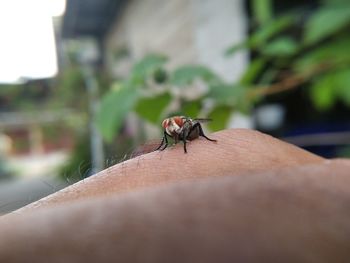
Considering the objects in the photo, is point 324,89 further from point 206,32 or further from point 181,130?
point 206,32

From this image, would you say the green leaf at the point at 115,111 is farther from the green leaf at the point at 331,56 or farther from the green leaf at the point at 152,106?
the green leaf at the point at 331,56

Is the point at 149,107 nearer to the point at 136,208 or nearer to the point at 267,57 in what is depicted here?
the point at 267,57

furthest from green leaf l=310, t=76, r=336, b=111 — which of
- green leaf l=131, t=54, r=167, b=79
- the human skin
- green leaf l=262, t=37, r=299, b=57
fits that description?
the human skin

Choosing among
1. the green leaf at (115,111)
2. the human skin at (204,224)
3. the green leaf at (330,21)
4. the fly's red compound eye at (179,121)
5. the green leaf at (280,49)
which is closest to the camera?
the human skin at (204,224)

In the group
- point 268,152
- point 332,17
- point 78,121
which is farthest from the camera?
point 78,121

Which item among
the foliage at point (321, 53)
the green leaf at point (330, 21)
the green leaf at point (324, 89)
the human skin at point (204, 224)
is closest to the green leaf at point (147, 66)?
the foliage at point (321, 53)

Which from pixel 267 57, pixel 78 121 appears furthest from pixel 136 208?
pixel 78 121

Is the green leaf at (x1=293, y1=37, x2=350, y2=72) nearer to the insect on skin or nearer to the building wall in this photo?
the insect on skin
